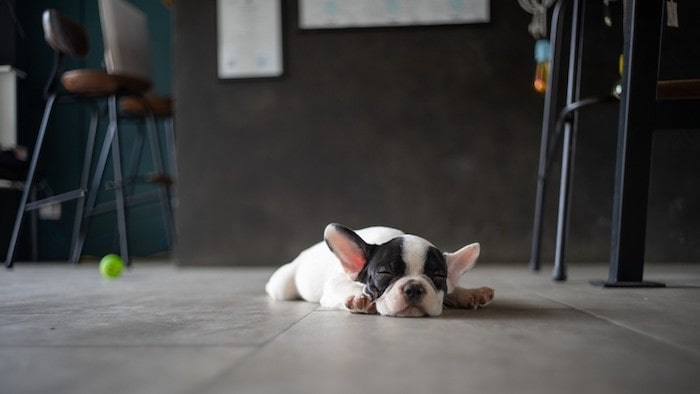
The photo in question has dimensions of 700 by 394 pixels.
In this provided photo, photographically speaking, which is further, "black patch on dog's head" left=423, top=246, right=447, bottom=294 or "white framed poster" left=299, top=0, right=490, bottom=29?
"white framed poster" left=299, top=0, right=490, bottom=29

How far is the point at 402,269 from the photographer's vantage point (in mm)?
1295

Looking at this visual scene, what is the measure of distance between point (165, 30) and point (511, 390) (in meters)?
5.14

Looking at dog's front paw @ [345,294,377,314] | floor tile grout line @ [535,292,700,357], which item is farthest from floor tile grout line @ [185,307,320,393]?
floor tile grout line @ [535,292,700,357]

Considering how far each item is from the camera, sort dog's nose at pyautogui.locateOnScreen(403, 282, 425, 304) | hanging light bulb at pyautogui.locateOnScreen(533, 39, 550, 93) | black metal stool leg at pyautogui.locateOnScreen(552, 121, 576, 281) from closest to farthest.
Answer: dog's nose at pyautogui.locateOnScreen(403, 282, 425, 304) → black metal stool leg at pyautogui.locateOnScreen(552, 121, 576, 281) → hanging light bulb at pyautogui.locateOnScreen(533, 39, 550, 93)

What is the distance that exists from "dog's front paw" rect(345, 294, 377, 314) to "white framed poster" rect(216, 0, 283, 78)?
2366mm

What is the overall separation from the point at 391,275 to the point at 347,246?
0.15 meters

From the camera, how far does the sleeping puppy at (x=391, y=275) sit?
126 centimetres

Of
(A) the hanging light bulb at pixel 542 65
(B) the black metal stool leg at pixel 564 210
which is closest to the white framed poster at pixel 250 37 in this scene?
(A) the hanging light bulb at pixel 542 65

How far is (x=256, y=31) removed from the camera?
3.43 m

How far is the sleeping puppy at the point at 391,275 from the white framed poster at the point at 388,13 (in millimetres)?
Result: 2081

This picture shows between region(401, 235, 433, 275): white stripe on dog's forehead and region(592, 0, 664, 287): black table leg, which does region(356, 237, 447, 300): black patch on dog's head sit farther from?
region(592, 0, 664, 287): black table leg

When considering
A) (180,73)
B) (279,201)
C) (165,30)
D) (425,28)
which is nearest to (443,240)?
(279,201)

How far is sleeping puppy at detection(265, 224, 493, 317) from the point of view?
1260 millimetres

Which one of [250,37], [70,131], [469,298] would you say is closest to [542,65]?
[250,37]
